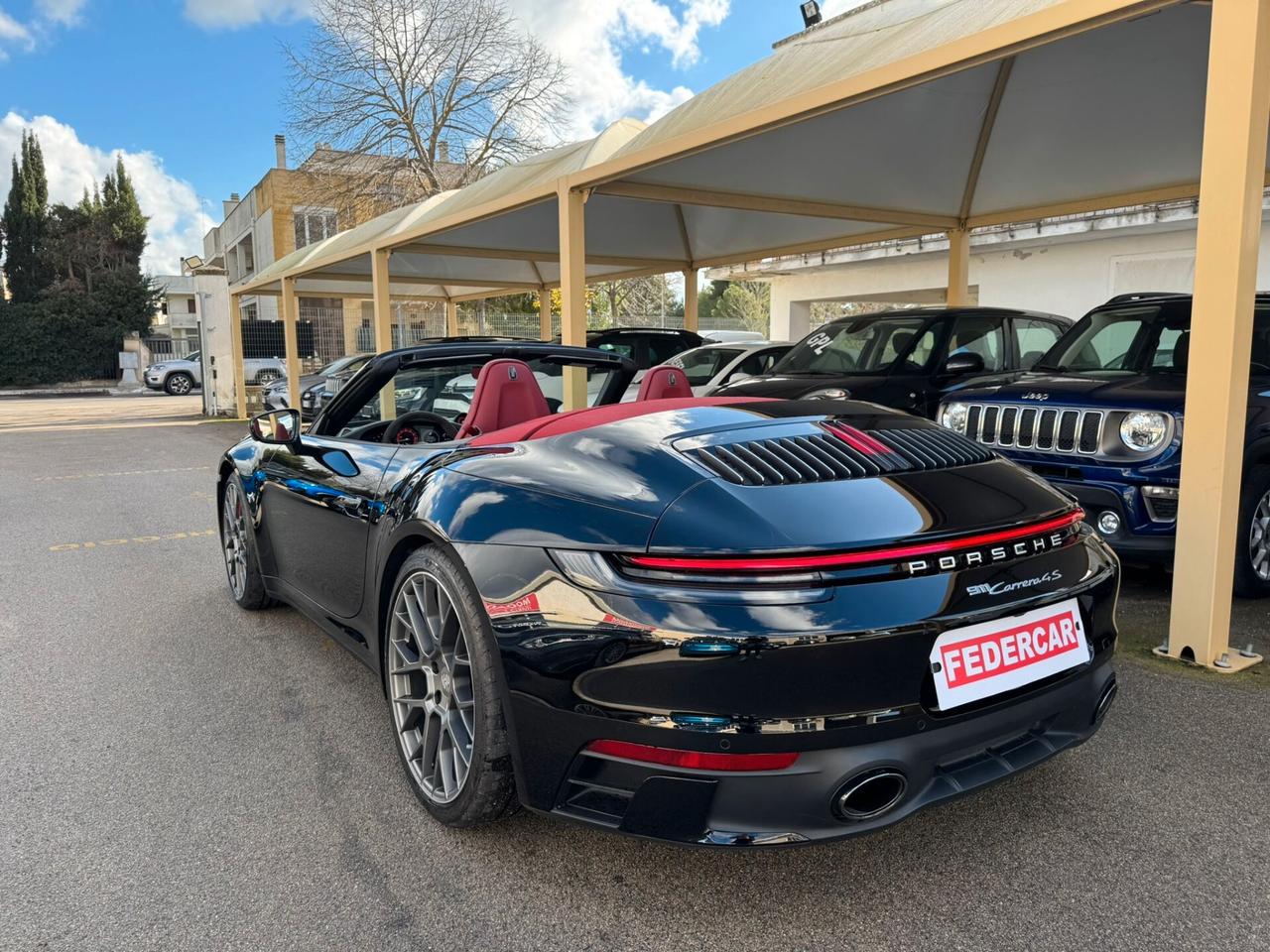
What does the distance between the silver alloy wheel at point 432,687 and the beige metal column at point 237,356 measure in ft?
59.7

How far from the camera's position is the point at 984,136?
317 inches

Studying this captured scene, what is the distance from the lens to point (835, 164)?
797 centimetres

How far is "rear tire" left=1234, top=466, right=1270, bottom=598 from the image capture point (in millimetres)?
4277

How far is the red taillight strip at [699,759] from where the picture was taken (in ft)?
6.12

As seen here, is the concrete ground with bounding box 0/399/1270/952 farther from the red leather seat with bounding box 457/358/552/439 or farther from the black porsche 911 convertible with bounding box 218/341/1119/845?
the red leather seat with bounding box 457/358/552/439

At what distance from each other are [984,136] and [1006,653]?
23.9 ft

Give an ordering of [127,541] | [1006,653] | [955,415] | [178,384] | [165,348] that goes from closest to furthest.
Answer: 1. [1006,653]
2. [955,415]
3. [127,541]
4. [178,384]
5. [165,348]

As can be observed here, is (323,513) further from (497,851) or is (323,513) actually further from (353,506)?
(497,851)

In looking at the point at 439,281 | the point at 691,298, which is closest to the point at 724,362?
the point at 691,298

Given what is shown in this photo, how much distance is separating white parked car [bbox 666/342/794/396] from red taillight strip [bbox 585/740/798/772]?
6802 millimetres

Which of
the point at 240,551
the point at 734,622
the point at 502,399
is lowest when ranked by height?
the point at 240,551

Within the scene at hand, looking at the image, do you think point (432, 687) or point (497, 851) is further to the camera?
point (432, 687)

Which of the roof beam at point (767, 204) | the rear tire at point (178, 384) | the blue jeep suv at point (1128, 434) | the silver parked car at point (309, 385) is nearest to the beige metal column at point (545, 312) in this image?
the silver parked car at point (309, 385)

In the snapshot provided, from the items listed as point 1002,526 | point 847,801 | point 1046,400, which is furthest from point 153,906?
point 1046,400
